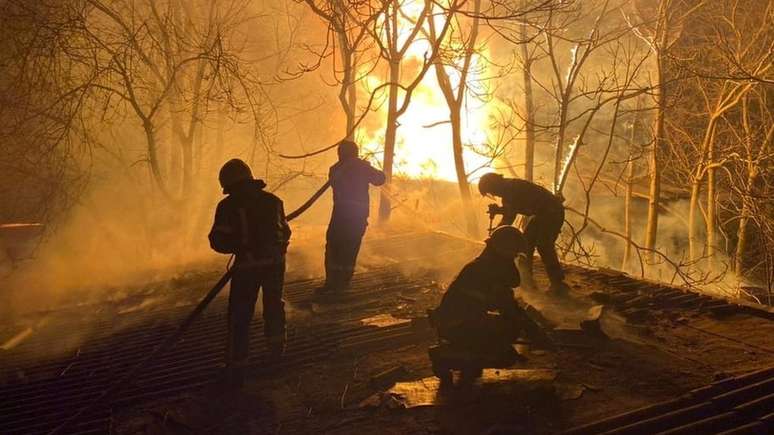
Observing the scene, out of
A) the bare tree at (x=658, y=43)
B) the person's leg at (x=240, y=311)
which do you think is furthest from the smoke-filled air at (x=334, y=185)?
the bare tree at (x=658, y=43)

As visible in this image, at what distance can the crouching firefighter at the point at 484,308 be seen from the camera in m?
3.81

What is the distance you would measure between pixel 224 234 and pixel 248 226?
0.76 feet

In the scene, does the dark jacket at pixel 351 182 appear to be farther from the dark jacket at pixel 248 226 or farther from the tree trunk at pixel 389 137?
the tree trunk at pixel 389 137

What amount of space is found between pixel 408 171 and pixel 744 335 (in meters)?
17.8

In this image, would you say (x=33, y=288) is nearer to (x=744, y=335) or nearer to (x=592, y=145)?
(x=744, y=335)

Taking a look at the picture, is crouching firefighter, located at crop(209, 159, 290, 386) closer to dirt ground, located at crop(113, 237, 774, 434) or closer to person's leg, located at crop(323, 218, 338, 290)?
dirt ground, located at crop(113, 237, 774, 434)

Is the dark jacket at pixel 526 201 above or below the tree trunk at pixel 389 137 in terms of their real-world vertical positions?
below

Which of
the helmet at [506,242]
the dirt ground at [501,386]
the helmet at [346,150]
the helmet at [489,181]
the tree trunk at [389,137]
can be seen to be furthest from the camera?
the tree trunk at [389,137]

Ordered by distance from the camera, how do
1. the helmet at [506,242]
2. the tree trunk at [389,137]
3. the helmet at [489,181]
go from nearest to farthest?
1. the helmet at [506,242]
2. the helmet at [489,181]
3. the tree trunk at [389,137]

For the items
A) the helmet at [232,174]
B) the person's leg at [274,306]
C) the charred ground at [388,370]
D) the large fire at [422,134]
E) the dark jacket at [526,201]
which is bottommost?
the charred ground at [388,370]

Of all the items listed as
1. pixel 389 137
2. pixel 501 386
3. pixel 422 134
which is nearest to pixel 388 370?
pixel 501 386

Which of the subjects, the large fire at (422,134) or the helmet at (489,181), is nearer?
the helmet at (489,181)

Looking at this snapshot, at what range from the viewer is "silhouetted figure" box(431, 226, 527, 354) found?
381 centimetres

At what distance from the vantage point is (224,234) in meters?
4.38
